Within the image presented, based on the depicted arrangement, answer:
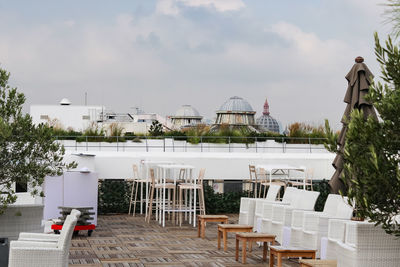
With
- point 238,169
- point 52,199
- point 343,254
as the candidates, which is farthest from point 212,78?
point 343,254

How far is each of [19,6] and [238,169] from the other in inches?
320

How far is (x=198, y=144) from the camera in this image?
17.9 metres

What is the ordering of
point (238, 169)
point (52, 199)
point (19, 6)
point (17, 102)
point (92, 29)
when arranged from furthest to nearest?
point (92, 29) < point (19, 6) < point (238, 169) < point (52, 199) < point (17, 102)

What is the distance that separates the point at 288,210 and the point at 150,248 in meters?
1.92

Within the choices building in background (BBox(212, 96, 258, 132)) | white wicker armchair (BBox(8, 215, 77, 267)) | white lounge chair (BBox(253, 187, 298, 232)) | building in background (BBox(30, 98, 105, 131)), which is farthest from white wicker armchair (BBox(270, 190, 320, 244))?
building in background (BBox(212, 96, 258, 132))

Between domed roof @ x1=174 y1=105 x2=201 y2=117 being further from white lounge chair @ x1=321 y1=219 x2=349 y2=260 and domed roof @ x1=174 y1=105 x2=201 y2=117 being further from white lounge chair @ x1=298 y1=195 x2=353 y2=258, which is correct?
white lounge chair @ x1=321 y1=219 x2=349 y2=260

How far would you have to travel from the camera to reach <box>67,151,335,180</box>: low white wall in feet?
47.0

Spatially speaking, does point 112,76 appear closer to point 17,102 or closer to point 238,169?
point 238,169

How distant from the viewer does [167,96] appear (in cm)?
3384

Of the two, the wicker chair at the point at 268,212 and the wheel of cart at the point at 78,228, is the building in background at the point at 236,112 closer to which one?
the wheel of cart at the point at 78,228

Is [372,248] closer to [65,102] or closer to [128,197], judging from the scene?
[128,197]

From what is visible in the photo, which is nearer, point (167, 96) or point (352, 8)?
point (352, 8)

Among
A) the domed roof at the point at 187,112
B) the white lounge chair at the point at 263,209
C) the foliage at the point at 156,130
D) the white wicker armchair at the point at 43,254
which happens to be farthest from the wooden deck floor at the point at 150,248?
the domed roof at the point at 187,112

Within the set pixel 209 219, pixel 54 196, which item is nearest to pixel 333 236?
pixel 209 219
